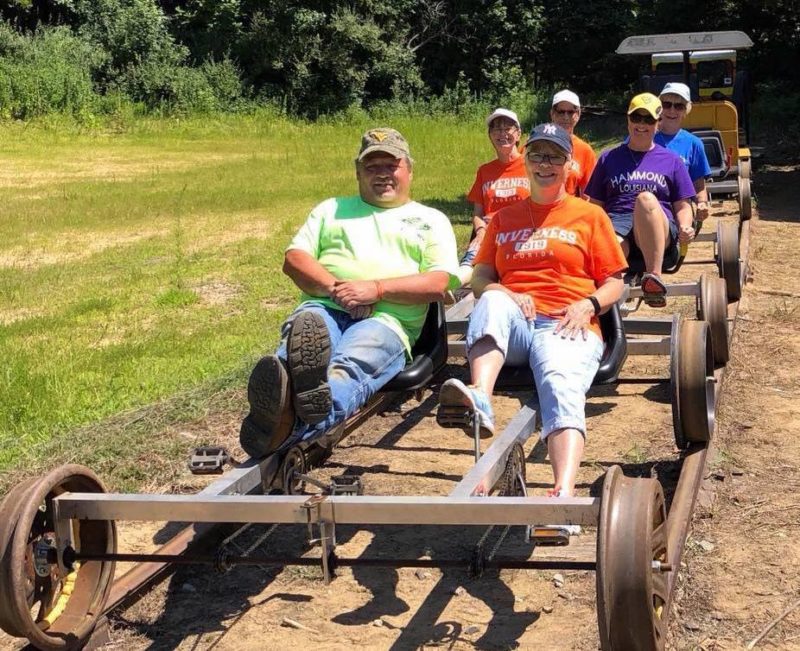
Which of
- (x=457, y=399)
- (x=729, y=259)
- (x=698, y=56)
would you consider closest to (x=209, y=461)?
(x=457, y=399)

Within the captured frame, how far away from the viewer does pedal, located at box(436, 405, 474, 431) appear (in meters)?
4.13

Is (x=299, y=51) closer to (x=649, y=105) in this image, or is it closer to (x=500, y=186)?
(x=500, y=186)

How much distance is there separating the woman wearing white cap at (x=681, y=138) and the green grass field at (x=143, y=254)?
307 cm

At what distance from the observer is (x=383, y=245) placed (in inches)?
197

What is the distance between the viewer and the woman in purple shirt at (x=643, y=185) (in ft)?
23.2

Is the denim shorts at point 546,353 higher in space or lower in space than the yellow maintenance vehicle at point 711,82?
lower

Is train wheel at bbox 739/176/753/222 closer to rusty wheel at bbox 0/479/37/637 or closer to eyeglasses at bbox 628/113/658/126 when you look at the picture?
eyeglasses at bbox 628/113/658/126

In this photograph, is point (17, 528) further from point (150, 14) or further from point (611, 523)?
point (150, 14)

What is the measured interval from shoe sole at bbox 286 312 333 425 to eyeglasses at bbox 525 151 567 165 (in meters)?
1.31

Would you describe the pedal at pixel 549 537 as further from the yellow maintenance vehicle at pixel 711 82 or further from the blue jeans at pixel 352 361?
the yellow maintenance vehicle at pixel 711 82

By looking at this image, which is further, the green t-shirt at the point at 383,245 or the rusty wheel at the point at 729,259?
the rusty wheel at the point at 729,259

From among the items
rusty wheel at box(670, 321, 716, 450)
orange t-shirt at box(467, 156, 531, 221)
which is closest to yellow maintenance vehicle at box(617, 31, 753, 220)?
orange t-shirt at box(467, 156, 531, 221)

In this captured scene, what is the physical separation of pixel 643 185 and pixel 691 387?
2.65m

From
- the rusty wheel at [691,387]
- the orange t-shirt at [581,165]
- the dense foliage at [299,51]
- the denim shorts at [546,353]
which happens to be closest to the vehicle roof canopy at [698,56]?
the orange t-shirt at [581,165]
